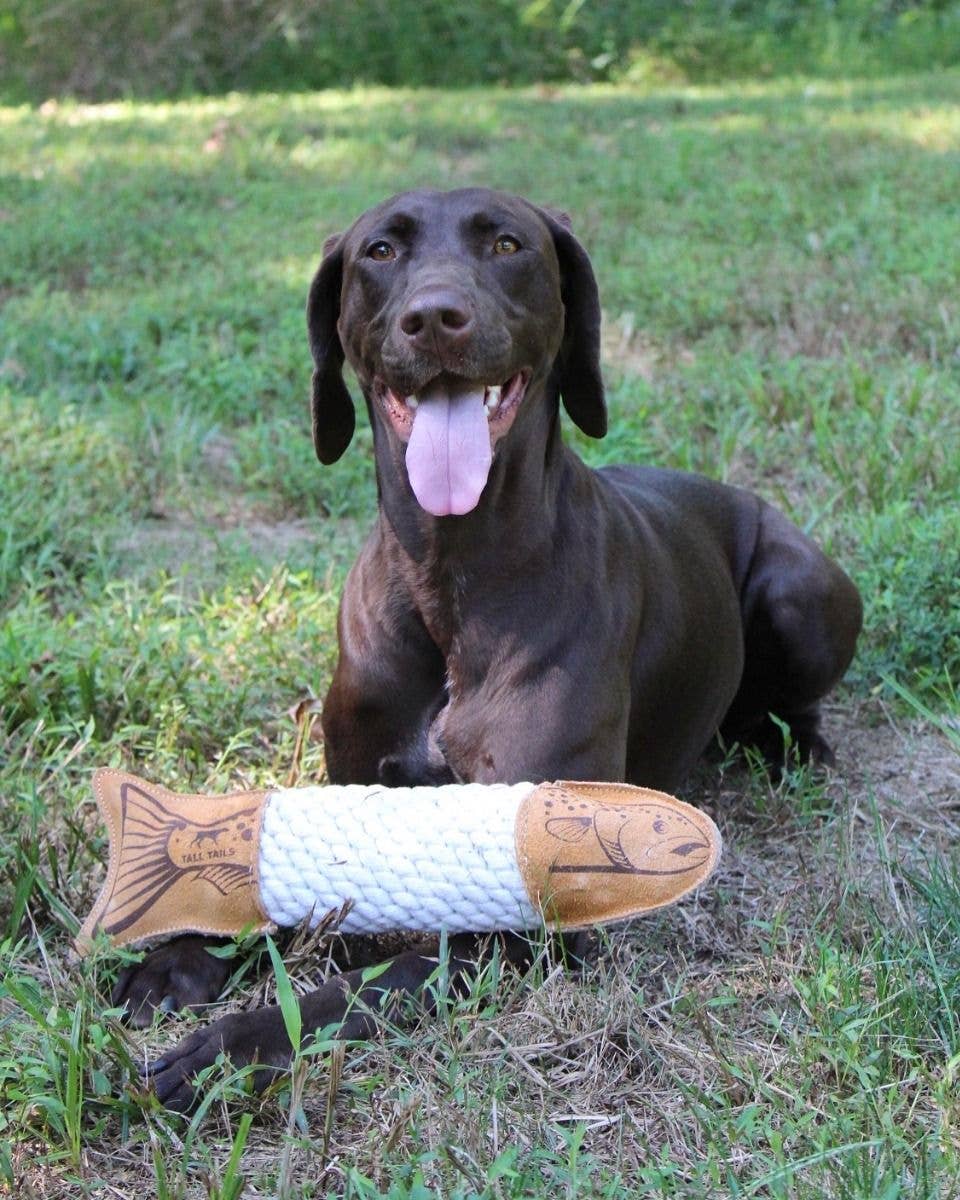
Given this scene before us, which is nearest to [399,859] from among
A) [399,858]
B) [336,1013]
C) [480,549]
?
[399,858]

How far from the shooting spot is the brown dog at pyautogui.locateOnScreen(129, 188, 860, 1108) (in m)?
2.91

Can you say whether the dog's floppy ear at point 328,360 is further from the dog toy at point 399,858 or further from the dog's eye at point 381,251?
the dog toy at point 399,858

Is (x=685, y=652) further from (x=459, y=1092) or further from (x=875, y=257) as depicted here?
(x=875, y=257)

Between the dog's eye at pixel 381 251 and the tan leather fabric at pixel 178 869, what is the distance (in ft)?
3.61

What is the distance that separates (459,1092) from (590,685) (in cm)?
87

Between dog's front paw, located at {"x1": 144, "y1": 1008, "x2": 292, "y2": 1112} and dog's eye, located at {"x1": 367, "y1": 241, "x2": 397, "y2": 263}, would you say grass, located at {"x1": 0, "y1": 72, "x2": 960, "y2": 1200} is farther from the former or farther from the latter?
dog's eye, located at {"x1": 367, "y1": 241, "x2": 397, "y2": 263}

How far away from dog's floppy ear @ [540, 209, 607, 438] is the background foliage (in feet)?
32.9

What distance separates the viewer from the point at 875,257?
22.5 ft

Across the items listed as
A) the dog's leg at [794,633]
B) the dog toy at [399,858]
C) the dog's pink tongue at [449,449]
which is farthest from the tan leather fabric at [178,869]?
the dog's leg at [794,633]

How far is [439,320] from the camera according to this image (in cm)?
280

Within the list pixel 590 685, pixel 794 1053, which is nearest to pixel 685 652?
pixel 590 685

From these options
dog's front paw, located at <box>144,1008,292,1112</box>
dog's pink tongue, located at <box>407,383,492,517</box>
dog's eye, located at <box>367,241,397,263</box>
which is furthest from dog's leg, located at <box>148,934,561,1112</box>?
dog's eye, located at <box>367,241,397,263</box>

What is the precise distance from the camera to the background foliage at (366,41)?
12.8 meters

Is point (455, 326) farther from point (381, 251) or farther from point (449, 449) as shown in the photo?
point (381, 251)
